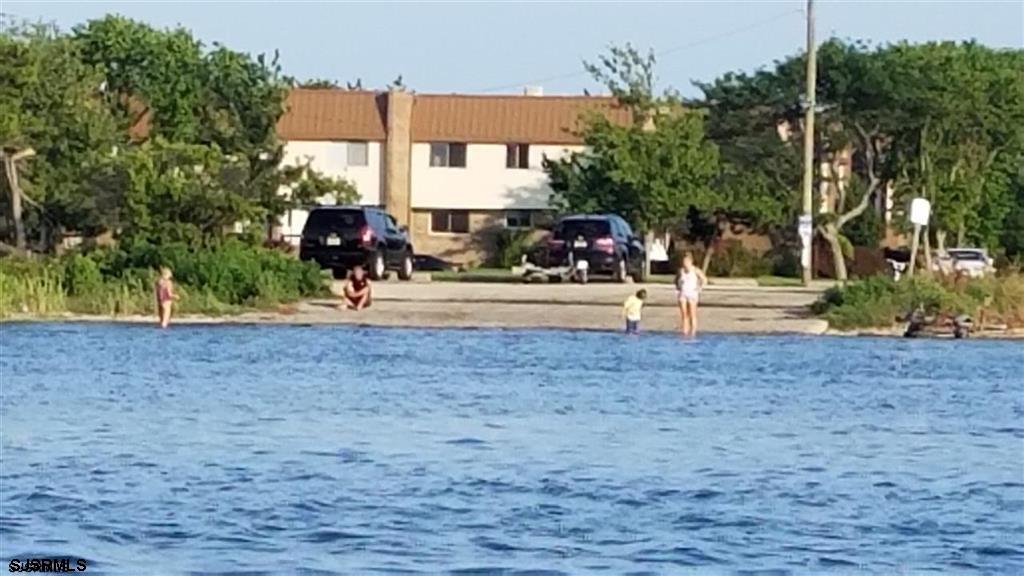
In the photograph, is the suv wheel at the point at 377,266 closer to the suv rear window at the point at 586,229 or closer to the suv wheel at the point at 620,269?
the suv rear window at the point at 586,229

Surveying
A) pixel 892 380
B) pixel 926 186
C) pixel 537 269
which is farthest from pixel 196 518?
pixel 926 186

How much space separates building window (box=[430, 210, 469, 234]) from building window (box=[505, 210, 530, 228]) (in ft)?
4.98

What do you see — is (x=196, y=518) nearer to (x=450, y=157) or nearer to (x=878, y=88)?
(x=878, y=88)

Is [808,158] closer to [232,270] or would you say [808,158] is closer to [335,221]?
[335,221]

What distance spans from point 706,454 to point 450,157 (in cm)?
6353

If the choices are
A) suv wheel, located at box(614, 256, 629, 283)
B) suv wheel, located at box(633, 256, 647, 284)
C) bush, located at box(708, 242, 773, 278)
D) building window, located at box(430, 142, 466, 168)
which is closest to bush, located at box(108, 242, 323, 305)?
suv wheel, located at box(614, 256, 629, 283)

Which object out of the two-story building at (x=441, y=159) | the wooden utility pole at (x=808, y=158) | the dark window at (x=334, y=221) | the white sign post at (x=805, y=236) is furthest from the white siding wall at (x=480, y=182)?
the dark window at (x=334, y=221)

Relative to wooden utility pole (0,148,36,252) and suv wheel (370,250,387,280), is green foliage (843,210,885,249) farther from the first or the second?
suv wheel (370,250,387,280)

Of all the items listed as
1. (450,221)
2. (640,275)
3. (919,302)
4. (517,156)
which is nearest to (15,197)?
(640,275)

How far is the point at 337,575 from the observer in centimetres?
1512

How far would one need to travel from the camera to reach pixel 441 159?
281 ft

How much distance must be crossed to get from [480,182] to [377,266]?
108 ft

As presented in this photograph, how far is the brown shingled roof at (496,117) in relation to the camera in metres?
85.1

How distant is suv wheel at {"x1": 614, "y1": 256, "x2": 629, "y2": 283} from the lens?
54.8 meters
